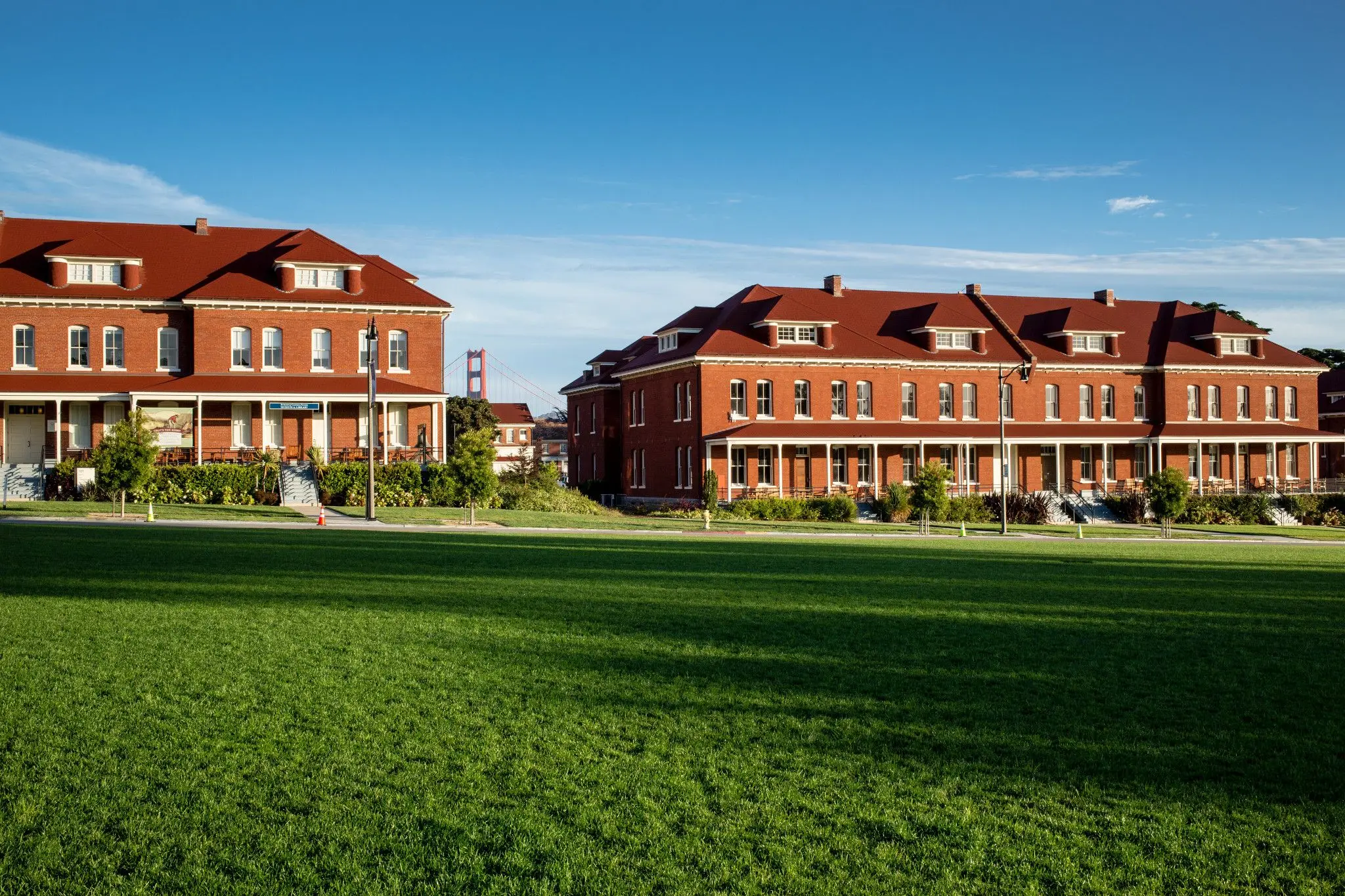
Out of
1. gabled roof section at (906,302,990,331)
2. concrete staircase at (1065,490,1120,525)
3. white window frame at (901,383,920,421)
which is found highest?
gabled roof section at (906,302,990,331)

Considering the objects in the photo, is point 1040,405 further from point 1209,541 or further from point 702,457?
point 1209,541

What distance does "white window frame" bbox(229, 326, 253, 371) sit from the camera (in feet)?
148

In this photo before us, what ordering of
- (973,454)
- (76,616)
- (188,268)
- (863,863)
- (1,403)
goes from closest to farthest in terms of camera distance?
(863,863) < (76,616) < (1,403) < (188,268) < (973,454)

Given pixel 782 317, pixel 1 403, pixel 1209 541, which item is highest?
pixel 782 317

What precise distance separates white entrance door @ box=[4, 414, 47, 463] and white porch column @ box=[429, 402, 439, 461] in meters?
15.2

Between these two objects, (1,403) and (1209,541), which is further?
(1,403)

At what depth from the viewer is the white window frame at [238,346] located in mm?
45000

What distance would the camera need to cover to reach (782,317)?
168 ft

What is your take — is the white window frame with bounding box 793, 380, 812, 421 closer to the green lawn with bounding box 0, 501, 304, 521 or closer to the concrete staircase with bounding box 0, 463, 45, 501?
the green lawn with bounding box 0, 501, 304, 521

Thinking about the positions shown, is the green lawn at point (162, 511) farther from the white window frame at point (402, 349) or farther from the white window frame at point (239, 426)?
the white window frame at point (402, 349)

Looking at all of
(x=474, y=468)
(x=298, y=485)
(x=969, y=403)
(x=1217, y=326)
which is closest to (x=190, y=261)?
(x=298, y=485)

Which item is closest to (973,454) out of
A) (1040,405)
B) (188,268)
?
(1040,405)

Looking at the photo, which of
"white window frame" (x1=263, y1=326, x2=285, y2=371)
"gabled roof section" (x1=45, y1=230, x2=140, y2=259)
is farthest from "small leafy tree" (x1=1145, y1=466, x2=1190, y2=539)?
"gabled roof section" (x1=45, y1=230, x2=140, y2=259)

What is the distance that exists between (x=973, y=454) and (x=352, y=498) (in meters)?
30.7
